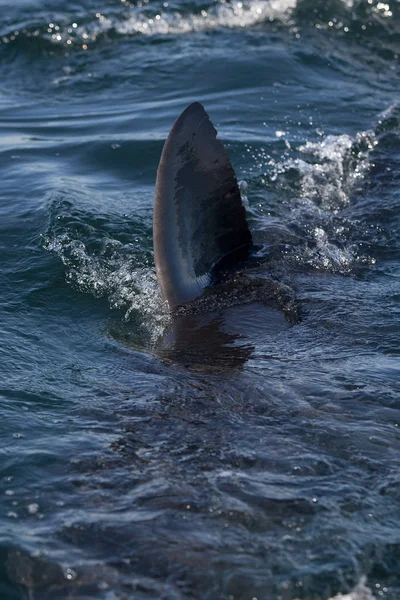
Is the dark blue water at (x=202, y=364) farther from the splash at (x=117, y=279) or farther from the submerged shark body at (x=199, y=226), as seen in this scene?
the submerged shark body at (x=199, y=226)

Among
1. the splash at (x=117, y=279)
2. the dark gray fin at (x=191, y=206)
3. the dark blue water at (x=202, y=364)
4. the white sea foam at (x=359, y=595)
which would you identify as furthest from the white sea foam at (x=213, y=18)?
the white sea foam at (x=359, y=595)

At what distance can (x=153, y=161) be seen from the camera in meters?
7.98

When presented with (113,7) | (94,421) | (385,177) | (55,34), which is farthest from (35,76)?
(94,421)

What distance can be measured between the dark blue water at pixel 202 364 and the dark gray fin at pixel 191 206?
0.23 meters

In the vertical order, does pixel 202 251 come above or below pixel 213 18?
below

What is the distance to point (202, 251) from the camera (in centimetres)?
509

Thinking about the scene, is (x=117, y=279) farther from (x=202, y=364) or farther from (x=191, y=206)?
(x=202, y=364)

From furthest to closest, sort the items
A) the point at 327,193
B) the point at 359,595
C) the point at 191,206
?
the point at 327,193, the point at 191,206, the point at 359,595

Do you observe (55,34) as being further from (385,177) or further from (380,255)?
(380,255)

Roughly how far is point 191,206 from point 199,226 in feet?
0.41

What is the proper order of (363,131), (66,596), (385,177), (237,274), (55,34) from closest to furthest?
(66,596) < (237,274) < (385,177) < (363,131) < (55,34)

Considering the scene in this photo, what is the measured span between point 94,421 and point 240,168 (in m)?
4.12

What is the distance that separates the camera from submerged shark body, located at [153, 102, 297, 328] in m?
4.89

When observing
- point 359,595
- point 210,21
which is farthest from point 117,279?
point 210,21
